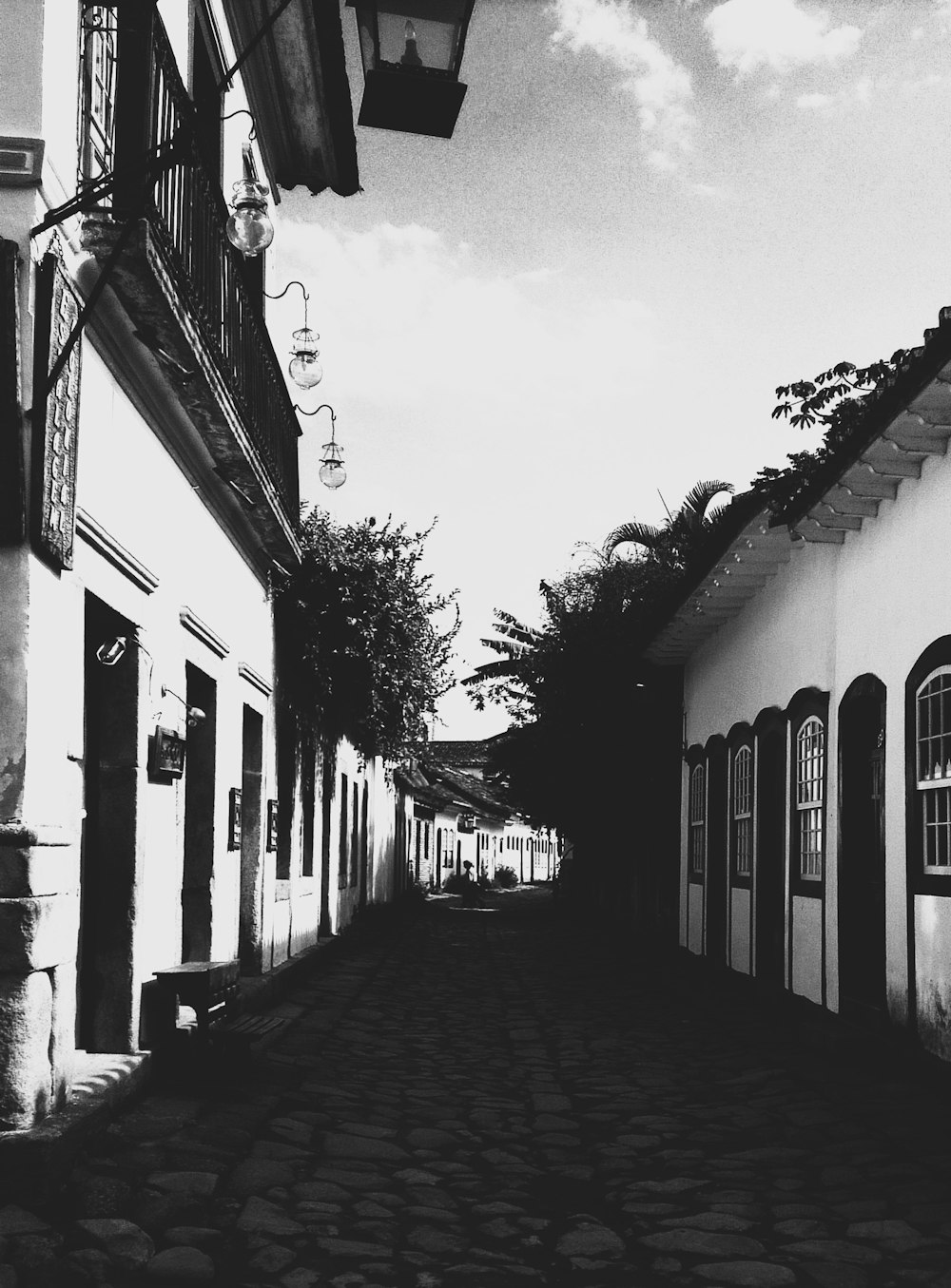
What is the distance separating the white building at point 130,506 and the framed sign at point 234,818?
3 centimetres

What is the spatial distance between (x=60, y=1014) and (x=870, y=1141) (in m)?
3.64

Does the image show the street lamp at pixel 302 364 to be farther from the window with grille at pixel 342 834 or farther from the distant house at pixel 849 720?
the window with grille at pixel 342 834

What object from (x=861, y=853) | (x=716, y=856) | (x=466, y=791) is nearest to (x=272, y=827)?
(x=861, y=853)

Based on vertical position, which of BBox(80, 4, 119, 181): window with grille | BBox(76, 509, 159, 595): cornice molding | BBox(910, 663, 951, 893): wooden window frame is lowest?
BBox(910, 663, 951, 893): wooden window frame

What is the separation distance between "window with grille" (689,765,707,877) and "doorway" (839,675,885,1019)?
5816 mm

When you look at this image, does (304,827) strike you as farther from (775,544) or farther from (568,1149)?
(568,1149)

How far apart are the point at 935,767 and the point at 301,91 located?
732cm

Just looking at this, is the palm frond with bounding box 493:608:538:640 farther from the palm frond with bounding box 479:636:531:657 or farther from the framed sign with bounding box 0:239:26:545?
the framed sign with bounding box 0:239:26:545

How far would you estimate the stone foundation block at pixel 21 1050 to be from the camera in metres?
4.98

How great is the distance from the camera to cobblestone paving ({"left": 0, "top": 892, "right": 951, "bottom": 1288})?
4.56 meters

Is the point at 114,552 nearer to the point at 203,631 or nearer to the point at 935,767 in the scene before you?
the point at 203,631

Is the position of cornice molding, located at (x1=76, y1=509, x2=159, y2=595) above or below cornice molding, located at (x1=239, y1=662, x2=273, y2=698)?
above

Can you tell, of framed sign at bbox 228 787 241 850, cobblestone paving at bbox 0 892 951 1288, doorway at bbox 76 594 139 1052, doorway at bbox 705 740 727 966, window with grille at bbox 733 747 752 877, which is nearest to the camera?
cobblestone paving at bbox 0 892 951 1288

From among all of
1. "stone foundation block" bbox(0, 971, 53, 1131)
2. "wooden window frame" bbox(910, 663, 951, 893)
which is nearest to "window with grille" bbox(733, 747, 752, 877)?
"wooden window frame" bbox(910, 663, 951, 893)
